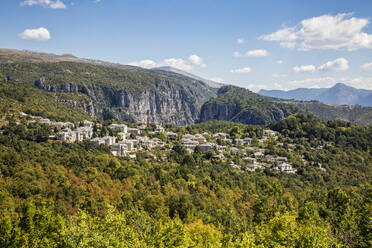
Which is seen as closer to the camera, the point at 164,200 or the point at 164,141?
the point at 164,200

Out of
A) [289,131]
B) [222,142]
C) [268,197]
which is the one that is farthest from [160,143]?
[289,131]

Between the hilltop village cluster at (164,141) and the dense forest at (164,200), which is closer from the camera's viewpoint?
the dense forest at (164,200)

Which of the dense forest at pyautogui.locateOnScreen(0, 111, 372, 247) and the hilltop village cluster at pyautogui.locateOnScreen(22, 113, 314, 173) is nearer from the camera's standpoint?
the dense forest at pyautogui.locateOnScreen(0, 111, 372, 247)

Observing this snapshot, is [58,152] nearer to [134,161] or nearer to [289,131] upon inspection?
[134,161]
